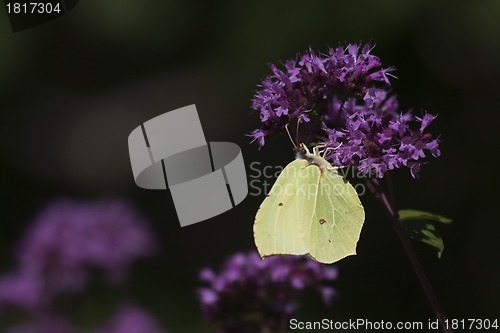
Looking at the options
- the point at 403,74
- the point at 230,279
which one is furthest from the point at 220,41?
the point at 230,279

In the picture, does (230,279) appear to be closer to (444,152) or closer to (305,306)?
(305,306)

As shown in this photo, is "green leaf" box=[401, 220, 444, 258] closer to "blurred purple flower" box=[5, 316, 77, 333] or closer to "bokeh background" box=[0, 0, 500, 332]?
"blurred purple flower" box=[5, 316, 77, 333]

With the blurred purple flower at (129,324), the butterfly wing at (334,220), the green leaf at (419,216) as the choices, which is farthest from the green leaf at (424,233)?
the blurred purple flower at (129,324)

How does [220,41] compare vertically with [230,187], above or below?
above

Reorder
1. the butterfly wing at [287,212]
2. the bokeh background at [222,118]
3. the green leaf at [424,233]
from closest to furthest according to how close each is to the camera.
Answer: the green leaf at [424,233]
the butterfly wing at [287,212]
the bokeh background at [222,118]

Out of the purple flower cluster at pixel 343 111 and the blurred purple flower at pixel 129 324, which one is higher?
the purple flower cluster at pixel 343 111

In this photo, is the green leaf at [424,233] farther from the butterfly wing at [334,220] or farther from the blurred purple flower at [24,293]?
the blurred purple flower at [24,293]

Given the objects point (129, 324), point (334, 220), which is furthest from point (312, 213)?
point (129, 324)
